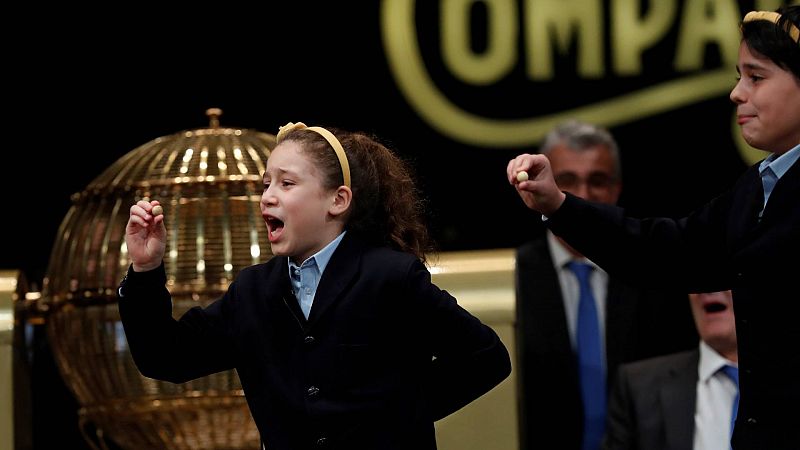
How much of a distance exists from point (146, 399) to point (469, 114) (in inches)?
76.8

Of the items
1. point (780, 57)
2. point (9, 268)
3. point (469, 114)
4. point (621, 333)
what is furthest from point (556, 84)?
point (780, 57)

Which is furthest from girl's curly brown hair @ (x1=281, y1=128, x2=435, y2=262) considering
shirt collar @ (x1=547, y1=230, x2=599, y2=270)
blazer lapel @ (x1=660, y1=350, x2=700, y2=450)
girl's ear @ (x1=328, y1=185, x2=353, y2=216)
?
shirt collar @ (x1=547, y1=230, x2=599, y2=270)

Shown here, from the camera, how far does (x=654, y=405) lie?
351 cm

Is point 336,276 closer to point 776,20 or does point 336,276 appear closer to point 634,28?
point 776,20

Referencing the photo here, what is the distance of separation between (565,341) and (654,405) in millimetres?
352

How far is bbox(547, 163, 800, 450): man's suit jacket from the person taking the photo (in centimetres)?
229

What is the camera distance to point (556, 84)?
4715mm

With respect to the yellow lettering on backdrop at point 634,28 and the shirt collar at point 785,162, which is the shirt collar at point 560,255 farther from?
the shirt collar at point 785,162

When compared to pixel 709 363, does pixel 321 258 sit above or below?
above

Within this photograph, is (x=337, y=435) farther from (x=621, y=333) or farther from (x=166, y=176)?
(x=621, y=333)

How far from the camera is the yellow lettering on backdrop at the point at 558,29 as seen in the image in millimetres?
4672

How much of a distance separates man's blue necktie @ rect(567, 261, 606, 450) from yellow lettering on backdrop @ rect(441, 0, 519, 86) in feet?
3.12

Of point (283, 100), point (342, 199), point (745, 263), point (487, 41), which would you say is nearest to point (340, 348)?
point (342, 199)

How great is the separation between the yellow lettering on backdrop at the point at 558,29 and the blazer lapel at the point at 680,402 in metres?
1.37
